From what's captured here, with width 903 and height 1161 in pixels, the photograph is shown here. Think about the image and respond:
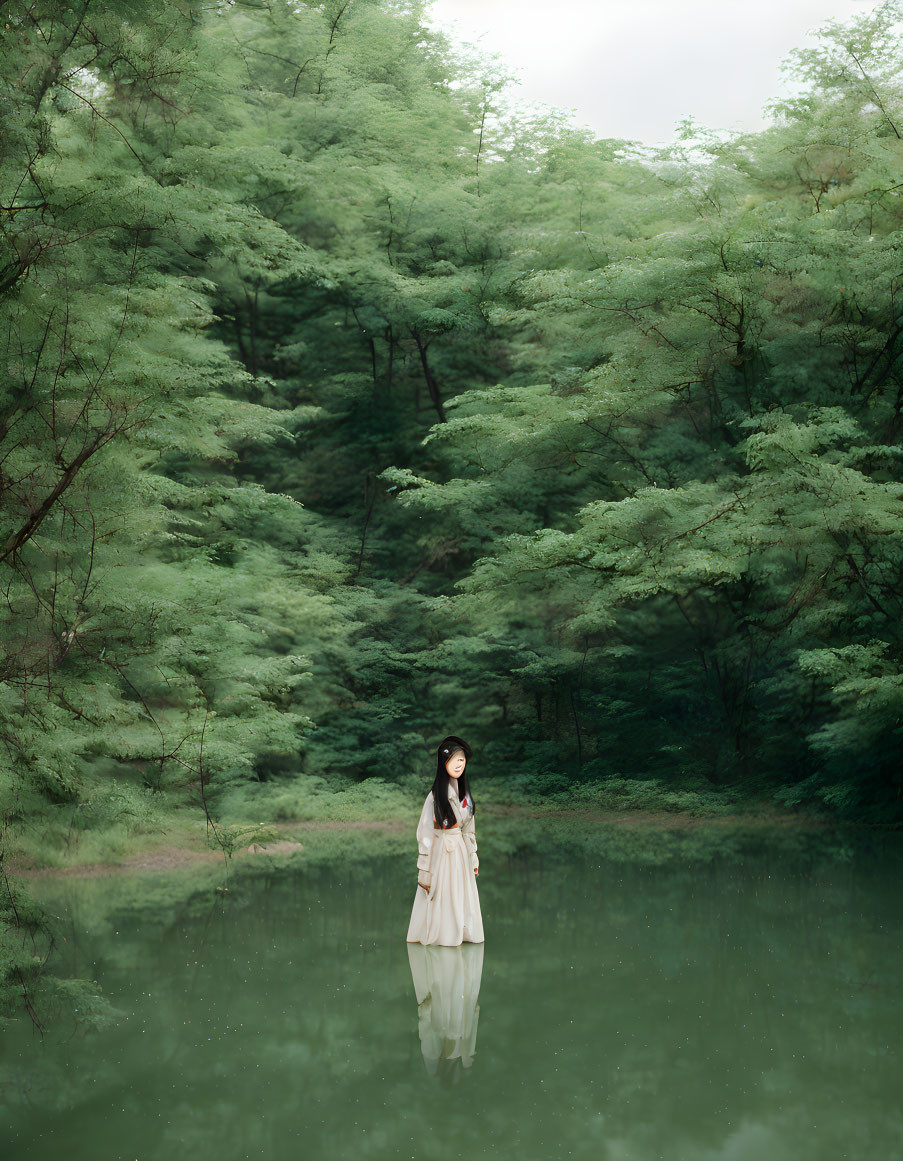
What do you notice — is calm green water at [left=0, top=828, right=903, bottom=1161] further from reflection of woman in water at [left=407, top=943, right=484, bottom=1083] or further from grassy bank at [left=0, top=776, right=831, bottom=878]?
grassy bank at [left=0, top=776, right=831, bottom=878]

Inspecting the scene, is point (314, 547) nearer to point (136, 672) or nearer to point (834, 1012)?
point (136, 672)

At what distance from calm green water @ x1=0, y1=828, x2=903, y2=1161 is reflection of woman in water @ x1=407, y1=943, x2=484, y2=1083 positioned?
18mm

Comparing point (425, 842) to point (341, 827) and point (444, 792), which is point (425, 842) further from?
point (341, 827)

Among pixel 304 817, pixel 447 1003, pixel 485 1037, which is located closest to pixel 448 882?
pixel 447 1003

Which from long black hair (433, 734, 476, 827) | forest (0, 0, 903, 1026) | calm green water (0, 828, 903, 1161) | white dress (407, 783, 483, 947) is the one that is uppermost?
forest (0, 0, 903, 1026)

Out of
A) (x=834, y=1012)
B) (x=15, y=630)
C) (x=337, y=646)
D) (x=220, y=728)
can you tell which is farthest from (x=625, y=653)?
(x=15, y=630)

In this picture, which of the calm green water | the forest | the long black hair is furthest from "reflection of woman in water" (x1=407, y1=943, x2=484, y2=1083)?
the forest

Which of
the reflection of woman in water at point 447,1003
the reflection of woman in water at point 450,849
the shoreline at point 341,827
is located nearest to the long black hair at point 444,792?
the reflection of woman in water at point 450,849

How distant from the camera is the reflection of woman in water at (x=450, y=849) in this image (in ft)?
20.4

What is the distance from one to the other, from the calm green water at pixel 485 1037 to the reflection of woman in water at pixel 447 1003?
0.02 m

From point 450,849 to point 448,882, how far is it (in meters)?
0.21

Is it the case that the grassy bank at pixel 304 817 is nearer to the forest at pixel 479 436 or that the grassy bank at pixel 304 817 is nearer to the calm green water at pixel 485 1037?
the forest at pixel 479 436

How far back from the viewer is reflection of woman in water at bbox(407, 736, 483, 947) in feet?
20.4

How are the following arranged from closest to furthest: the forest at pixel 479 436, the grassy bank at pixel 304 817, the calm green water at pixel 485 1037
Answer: the calm green water at pixel 485 1037, the grassy bank at pixel 304 817, the forest at pixel 479 436
